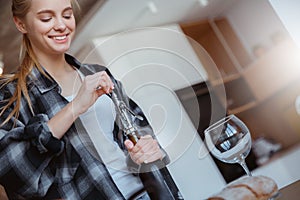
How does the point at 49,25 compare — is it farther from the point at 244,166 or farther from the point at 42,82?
the point at 244,166

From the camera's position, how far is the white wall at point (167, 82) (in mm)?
747

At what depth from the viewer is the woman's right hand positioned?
2.43 ft

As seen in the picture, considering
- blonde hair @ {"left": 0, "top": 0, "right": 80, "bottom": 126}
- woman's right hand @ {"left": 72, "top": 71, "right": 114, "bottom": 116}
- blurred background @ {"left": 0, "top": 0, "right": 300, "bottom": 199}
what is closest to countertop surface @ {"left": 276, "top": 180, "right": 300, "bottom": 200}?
blurred background @ {"left": 0, "top": 0, "right": 300, "bottom": 199}

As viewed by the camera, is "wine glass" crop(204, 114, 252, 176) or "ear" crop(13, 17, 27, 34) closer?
"wine glass" crop(204, 114, 252, 176)

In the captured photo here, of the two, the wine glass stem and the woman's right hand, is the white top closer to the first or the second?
the woman's right hand

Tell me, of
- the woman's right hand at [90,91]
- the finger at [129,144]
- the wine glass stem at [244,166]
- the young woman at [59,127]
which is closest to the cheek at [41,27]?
the young woman at [59,127]

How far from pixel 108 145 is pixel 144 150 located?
6 cm

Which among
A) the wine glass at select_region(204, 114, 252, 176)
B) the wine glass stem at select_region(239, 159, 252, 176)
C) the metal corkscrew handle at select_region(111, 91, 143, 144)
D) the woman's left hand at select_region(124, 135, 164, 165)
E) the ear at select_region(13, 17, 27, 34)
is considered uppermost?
the ear at select_region(13, 17, 27, 34)

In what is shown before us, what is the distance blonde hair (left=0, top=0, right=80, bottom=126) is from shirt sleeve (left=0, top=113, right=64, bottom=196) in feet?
0.10

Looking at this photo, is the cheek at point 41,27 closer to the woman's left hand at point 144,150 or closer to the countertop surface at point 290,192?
the woman's left hand at point 144,150

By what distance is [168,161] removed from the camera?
740 mm

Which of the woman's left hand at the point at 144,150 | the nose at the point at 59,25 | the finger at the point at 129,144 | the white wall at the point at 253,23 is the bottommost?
the woman's left hand at the point at 144,150

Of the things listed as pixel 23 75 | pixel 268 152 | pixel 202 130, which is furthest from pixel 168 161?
pixel 23 75

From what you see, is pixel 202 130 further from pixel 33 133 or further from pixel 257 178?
pixel 33 133
